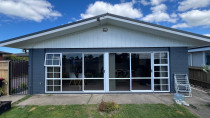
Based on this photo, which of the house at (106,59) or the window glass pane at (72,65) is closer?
the house at (106,59)

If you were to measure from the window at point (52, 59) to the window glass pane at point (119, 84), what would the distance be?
120 inches

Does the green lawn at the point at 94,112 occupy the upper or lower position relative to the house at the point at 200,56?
lower

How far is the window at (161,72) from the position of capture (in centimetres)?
561

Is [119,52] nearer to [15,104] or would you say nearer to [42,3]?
[15,104]

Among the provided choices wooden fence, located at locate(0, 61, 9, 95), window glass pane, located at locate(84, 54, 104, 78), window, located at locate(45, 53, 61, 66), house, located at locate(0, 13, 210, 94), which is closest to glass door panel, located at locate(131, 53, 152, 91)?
house, located at locate(0, 13, 210, 94)

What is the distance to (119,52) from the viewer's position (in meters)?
5.65

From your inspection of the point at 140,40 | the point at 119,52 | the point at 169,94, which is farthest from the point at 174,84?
the point at 119,52

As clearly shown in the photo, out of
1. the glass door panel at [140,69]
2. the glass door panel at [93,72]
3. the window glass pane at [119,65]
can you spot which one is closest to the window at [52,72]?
the glass door panel at [93,72]

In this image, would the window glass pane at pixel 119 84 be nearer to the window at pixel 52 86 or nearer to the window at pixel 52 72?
the window at pixel 52 86

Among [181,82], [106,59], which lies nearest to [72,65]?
[106,59]

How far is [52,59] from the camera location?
18.6 ft

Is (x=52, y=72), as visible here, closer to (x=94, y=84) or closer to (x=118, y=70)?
(x=94, y=84)

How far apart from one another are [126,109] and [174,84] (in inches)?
134

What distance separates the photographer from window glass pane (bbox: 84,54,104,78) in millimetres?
5727
